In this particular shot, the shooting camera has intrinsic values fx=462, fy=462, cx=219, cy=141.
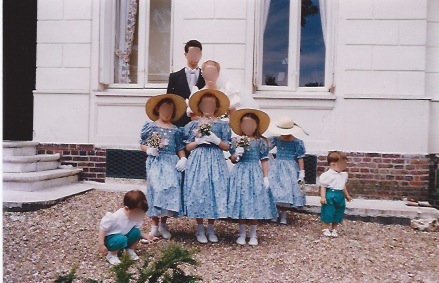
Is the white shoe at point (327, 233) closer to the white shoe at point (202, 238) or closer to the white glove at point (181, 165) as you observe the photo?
the white shoe at point (202, 238)

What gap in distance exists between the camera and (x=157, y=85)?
6207 millimetres

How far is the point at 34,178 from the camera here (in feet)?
15.7

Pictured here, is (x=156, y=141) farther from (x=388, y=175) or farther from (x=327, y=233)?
(x=388, y=175)

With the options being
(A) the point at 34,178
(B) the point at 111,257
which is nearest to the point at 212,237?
(B) the point at 111,257

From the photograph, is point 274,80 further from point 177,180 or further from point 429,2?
point 177,180

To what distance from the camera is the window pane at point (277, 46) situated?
6062 millimetres

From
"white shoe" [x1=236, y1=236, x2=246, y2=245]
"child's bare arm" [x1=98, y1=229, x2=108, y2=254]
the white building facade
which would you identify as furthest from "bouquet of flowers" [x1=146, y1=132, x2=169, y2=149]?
the white building facade

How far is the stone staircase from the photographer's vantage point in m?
4.32

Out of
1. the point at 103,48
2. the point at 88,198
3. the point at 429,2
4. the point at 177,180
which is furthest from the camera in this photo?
the point at 103,48

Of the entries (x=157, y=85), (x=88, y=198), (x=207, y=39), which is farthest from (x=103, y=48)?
(x=88, y=198)

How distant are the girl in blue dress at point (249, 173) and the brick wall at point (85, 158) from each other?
2.65 metres

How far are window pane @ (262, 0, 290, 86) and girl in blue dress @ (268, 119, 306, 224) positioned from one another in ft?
5.00

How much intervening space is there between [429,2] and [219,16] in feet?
8.46

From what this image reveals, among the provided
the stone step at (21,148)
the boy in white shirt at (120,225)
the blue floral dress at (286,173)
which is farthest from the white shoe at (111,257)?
the stone step at (21,148)
